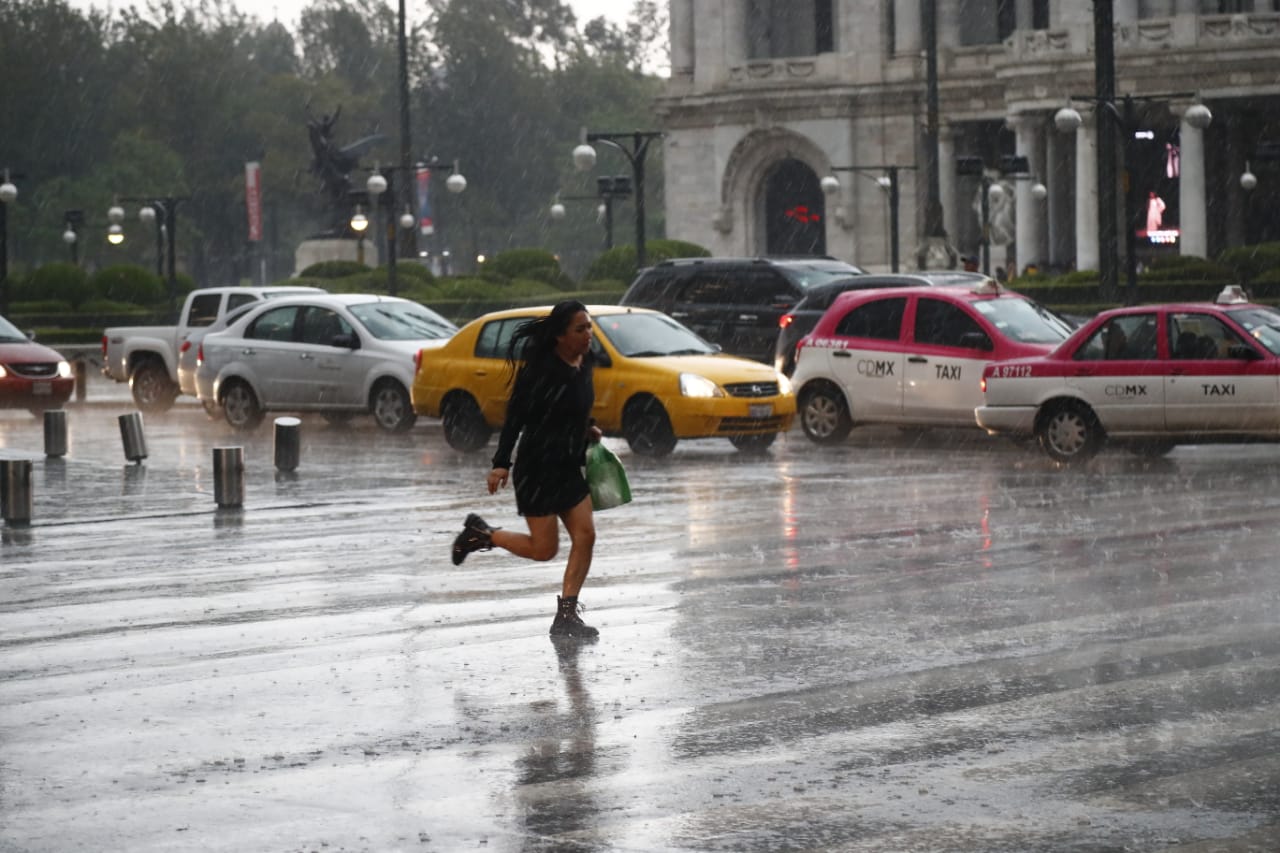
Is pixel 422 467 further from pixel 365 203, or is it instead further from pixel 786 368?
pixel 365 203

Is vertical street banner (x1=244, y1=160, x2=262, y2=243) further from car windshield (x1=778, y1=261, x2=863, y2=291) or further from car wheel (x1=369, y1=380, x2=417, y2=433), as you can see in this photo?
car wheel (x1=369, y1=380, x2=417, y2=433)

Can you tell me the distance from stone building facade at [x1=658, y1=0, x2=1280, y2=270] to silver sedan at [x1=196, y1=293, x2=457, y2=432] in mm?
40343

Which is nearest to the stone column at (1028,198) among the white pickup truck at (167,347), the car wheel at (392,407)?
the white pickup truck at (167,347)

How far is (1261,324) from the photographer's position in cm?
2147

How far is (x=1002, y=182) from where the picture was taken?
73.0 meters

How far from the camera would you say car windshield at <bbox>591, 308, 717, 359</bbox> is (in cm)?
2439

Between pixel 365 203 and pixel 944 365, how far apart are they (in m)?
29.5

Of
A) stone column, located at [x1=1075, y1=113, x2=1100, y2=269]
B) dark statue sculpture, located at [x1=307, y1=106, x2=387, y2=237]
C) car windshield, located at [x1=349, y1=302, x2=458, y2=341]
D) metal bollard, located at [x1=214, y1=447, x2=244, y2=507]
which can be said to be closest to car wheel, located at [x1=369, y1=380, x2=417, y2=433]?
car windshield, located at [x1=349, y1=302, x2=458, y2=341]

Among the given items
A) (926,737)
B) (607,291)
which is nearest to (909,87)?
(607,291)

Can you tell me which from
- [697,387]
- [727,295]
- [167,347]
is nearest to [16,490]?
[697,387]

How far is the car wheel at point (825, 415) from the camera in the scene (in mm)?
25078

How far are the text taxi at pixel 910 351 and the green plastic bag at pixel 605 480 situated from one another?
12327mm

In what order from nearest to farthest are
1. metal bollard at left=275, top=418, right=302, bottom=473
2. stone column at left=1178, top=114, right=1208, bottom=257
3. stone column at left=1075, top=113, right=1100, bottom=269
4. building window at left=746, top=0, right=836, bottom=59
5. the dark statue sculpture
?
1. metal bollard at left=275, top=418, right=302, bottom=473
2. stone column at left=1075, top=113, right=1100, bottom=269
3. stone column at left=1178, top=114, right=1208, bottom=257
4. the dark statue sculpture
5. building window at left=746, top=0, right=836, bottom=59

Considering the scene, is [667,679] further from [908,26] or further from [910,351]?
[908,26]
